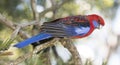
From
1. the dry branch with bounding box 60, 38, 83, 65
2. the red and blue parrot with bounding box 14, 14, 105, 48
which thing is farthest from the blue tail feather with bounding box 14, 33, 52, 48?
the dry branch with bounding box 60, 38, 83, 65

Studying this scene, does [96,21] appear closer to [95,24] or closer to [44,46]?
[95,24]

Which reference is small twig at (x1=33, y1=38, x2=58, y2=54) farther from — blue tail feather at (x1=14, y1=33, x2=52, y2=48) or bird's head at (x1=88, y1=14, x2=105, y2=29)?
bird's head at (x1=88, y1=14, x2=105, y2=29)

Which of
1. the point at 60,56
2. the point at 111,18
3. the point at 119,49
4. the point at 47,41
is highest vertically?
the point at 47,41

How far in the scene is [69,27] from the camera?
2.90 feet

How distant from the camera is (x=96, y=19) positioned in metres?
0.95

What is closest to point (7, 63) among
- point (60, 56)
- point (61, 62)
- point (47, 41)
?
point (47, 41)

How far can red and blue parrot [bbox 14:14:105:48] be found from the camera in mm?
832

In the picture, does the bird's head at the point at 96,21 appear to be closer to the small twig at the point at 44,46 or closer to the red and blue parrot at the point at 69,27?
the red and blue parrot at the point at 69,27

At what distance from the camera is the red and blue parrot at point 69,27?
83 cm

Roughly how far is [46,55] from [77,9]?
1.16 m

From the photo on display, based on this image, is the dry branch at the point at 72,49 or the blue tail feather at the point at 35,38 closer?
the blue tail feather at the point at 35,38

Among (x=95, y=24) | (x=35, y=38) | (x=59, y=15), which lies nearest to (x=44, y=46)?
Answer: (x=35, y=38)

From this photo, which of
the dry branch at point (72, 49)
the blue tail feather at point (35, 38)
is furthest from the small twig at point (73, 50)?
the blue tail feather at point (35, 38)

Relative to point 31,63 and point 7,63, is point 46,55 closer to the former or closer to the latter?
point 31,63
